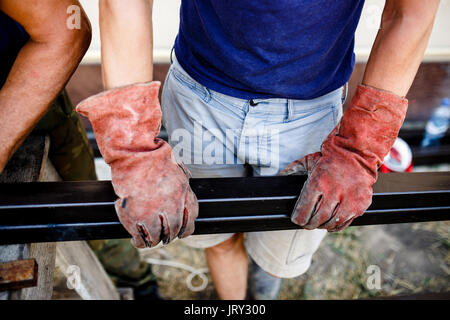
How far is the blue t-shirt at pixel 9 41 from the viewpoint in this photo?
→ 36.0 inches

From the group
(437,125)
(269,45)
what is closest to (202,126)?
(269,45)

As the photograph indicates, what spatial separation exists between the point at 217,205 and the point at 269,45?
47 cm

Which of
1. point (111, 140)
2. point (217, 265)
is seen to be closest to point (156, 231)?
point (111, 140)

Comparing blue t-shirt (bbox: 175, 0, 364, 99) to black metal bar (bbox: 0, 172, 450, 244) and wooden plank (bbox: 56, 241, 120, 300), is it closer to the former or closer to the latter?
black metal bar (bbox: 0, 172, 450, 244)

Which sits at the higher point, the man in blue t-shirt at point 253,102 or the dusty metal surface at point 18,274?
the man in blue t-shirt at point 253,102

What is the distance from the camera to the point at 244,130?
1.05 meters

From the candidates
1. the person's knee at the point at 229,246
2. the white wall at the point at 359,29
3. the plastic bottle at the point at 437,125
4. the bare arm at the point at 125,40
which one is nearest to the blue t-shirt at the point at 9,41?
the bare arm at the point at 125,40

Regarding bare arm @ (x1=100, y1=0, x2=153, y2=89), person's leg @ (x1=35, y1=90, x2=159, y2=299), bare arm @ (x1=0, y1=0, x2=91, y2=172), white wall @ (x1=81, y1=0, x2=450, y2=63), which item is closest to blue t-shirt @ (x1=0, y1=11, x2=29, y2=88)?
bare arm @ (x1=0, y1=0, x2=91, y2=172)

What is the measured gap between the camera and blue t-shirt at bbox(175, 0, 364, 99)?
Result: 0.84 metres

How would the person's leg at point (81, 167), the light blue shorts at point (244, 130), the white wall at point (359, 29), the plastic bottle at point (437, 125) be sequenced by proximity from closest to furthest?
the light blue shorts at point (244, 130)
the person's leg at point (81, 167)
the white wall at point (359, 29)
the plastic bottle at point (437, 125)

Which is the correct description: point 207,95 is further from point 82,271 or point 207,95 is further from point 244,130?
point 82,271

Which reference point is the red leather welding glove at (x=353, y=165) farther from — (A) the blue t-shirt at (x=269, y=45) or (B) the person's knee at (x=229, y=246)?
(B) the person's knee at (x=229, y=246)

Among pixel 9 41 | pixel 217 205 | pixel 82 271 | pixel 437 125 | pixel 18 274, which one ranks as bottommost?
pixel 82 271
